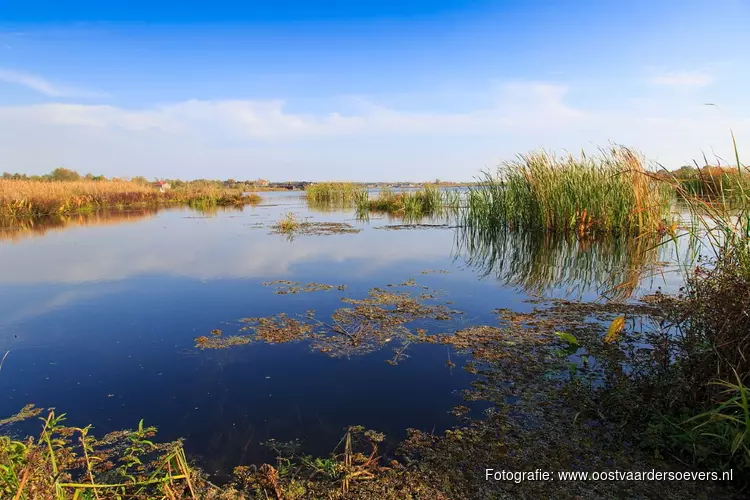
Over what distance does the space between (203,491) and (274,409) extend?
88cm

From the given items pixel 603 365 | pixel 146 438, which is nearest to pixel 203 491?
pixel 146 438

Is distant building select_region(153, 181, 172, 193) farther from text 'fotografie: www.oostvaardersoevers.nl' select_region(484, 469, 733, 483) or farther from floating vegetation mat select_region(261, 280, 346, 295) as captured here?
text 'fotografie: www.oostvaardersoevers.nl' select_region(484, 469, 733, 483)

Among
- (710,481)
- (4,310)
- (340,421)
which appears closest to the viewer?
(710,481)

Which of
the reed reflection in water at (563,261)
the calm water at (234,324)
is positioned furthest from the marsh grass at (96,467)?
the reed reflection in water at (563,261)

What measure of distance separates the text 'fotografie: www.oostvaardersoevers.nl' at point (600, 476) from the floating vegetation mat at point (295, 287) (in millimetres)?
4596

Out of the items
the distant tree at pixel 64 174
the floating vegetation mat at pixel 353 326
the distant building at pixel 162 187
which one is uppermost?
the distant tree at pixel 64 174

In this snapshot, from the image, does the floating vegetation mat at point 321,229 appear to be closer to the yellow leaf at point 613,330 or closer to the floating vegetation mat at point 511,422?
the floating vegetation mat at point 511,422

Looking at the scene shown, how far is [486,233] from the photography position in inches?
508

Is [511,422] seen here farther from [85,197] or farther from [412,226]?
[85,197]

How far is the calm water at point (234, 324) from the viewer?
300cm

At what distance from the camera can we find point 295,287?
22.3 ft

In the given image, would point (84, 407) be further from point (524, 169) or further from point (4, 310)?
point (524, 169)

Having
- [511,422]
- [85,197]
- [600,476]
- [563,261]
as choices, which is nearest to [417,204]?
[563,261]

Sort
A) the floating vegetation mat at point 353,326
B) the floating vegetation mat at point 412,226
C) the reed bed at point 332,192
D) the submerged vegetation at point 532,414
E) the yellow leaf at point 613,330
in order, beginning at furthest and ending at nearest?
the reed bed at point 332,192
the floating vegetation mat at point 412,226
the floating vegetation mat at point 353,326
the yellow leaf at point 613,330
the submerged vegetation at point 532,414
